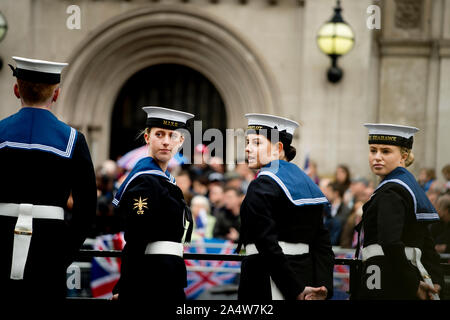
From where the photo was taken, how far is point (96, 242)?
812 centimetres

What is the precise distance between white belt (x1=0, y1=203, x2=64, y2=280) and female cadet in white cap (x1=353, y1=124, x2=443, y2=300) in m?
2.09

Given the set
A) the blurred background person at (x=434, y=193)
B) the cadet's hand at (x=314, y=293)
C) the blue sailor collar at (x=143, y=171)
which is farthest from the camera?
the blurred background person at (x=434, y=193)

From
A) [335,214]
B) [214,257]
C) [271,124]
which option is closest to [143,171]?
[214,257]

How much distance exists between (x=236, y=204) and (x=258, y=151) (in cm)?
451

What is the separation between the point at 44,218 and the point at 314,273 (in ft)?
5.51

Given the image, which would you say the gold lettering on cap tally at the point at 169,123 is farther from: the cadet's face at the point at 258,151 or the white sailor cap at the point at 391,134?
the white sailor cap at the point at 391,134

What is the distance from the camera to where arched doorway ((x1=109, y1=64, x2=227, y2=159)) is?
14.5m

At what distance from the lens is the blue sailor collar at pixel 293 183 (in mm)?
4574

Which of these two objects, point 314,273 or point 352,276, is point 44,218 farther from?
point 352,276

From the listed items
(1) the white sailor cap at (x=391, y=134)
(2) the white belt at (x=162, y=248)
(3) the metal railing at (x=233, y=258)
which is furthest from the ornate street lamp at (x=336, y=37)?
(2) the white belt at (x=162, y=248)

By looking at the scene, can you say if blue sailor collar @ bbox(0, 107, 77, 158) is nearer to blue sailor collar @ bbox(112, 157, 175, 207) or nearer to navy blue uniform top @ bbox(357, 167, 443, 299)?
blue sailor collar @ bbox(112, 157, 175, 207)

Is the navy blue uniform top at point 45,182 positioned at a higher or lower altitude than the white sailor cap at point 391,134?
lower

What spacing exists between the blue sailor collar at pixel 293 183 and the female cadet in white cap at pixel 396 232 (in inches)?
15.9

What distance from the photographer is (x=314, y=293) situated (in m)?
4.59
